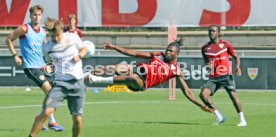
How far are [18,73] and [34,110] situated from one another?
38.6ft

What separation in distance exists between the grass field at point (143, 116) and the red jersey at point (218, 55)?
4.01ft

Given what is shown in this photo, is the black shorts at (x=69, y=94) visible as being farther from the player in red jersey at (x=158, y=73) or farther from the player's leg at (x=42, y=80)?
the player in red jersey at (x=158, y=73)

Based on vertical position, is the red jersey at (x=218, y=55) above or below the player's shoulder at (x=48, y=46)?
below

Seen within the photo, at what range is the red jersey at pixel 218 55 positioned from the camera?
68.5 feet

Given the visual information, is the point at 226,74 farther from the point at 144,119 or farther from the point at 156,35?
the point at 156,35

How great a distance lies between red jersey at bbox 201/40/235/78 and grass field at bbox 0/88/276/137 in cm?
122

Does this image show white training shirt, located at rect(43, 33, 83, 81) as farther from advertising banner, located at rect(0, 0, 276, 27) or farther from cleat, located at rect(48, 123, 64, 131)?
advertising banner, located at rect(0, 0, 276, 27)

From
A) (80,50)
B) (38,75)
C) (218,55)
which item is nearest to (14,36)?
(38,75)

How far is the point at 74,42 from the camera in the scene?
15000mm

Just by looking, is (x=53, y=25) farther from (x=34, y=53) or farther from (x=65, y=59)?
(x=34, y=53)

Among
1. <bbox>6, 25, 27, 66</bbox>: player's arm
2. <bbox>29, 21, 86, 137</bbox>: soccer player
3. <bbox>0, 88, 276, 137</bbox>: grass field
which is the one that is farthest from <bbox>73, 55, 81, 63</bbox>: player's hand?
<bbox>6, 25, 27, 66</bbox>: player's arm

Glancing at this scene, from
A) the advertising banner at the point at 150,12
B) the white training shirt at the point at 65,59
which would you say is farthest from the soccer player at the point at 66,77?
the advertising banner at the point at 150,12

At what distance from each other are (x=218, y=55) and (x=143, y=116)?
2774 millimetres

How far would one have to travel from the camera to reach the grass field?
18.0 meters
